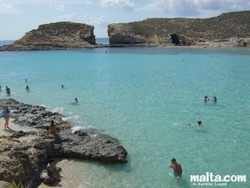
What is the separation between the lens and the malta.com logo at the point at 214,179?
9.62 m

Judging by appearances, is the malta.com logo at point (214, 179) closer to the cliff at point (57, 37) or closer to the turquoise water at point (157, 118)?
the turquoise water at point (157, 118)

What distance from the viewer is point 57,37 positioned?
86.4 m

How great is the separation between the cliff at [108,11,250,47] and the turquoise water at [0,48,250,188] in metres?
51.9

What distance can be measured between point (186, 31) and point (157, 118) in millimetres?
77648

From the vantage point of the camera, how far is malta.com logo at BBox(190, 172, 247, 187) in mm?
9617

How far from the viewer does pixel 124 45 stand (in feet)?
293

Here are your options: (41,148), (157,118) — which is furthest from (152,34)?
(41,148)

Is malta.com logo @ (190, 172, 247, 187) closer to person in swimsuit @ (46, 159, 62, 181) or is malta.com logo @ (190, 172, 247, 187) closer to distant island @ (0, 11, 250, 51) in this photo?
person in swimsuit @ (46, 159, 62, 181)

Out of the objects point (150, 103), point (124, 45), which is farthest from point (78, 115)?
point (124, 45)

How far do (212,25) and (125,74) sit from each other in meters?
65.9

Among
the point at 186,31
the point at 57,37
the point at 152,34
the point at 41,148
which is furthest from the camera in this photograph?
the point at 152,34

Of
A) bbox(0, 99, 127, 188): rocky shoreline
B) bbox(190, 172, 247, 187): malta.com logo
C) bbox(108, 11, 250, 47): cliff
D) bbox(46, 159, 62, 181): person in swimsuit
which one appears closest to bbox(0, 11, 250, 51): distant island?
bbox(108, 11, 250, 47): cliff

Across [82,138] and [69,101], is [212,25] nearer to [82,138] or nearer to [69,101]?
[69,101]

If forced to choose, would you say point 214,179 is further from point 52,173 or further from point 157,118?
point 157,118
